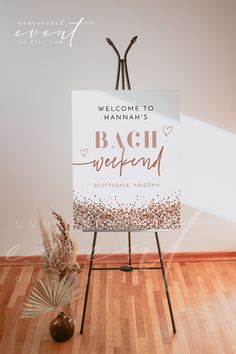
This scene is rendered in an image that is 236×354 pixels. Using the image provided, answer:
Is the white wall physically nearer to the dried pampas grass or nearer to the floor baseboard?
the floor baseboard

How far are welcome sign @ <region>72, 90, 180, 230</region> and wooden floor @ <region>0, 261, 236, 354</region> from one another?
2.04 feet

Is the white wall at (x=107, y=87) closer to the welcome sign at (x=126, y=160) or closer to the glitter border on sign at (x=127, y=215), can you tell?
the welcome sign at (x=126, y=160)

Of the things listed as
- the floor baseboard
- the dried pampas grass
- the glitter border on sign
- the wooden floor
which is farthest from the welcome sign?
the floor baseboard

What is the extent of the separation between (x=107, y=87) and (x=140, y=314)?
1.70 meters

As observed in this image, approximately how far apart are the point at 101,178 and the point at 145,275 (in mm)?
1088

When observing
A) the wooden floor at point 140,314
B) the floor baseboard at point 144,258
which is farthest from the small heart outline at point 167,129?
the floor baseboard at point 144,258

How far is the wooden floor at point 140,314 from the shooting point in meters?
3.49

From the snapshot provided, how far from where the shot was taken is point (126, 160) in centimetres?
381

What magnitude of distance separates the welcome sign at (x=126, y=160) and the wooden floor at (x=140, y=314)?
0.62 meters

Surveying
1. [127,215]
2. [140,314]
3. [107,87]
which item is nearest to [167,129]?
[127,215]

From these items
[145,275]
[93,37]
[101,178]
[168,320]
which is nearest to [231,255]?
[145,275]

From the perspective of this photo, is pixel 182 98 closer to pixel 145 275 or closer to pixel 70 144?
pixel 70 144

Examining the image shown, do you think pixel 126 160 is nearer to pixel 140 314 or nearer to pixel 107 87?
pixel 107 87

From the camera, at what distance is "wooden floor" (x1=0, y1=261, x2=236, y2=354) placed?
349 centimetres
